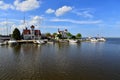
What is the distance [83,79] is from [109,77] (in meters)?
3.86

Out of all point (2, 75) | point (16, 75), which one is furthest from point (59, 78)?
point (2, 75)

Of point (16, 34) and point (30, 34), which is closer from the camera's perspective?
point (16, 34)

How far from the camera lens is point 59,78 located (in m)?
22.4

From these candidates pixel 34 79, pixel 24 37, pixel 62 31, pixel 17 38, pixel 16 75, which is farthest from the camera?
pixel 62 31

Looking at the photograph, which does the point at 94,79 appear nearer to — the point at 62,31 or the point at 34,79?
the point at 34,79

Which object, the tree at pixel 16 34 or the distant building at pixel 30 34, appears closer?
the tree at pixel 16 34

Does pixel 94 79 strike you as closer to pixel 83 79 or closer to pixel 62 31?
pixel 83 79

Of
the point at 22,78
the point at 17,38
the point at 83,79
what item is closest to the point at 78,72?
the point at 83,79

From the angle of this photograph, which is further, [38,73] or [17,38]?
[17,38]

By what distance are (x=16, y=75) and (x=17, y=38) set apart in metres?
86.3

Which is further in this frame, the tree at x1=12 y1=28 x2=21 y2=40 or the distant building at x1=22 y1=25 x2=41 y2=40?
the distant building at x1=22 y1=25 x2=41 y2=40

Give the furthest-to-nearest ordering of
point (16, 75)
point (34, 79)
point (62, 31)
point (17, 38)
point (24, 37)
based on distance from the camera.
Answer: point (62, 31)
point (24, 37)
point (17, 38)
point (16, 75)
point (34, 79)

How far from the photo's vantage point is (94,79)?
→ 873 inches

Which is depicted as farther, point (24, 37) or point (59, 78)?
point (24, 37)
